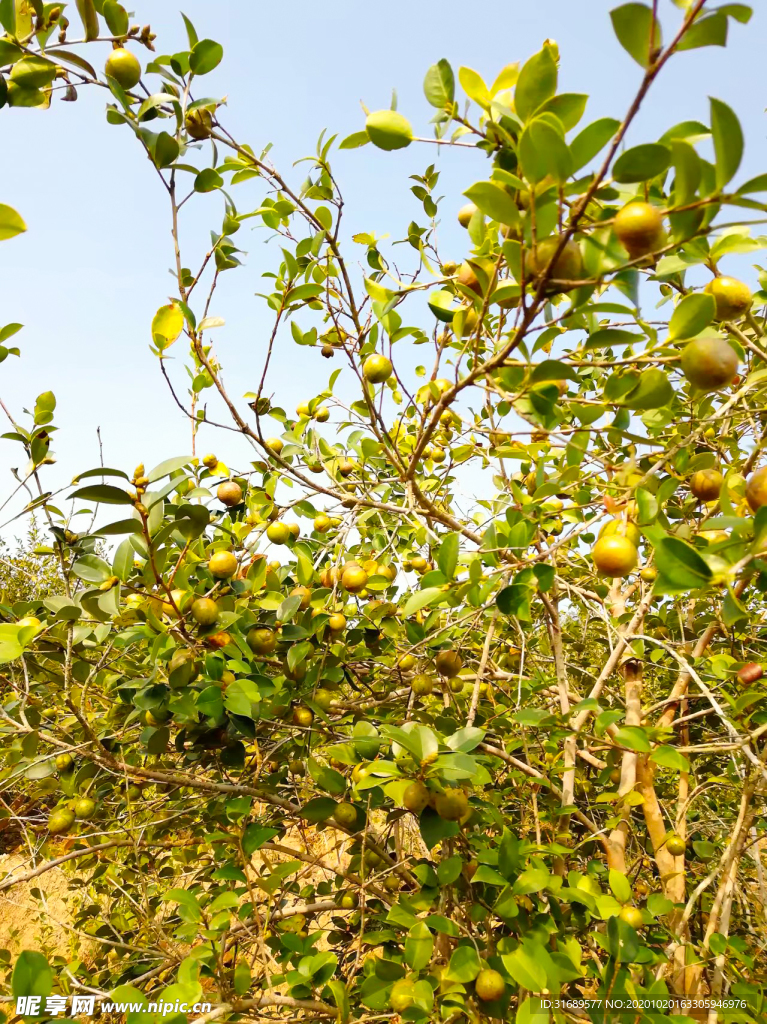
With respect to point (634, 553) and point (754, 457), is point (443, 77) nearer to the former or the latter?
point (634, 553)

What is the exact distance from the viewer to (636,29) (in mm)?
611

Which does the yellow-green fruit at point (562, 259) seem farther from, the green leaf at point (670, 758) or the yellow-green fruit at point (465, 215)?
the green leaf at point (670, 758)

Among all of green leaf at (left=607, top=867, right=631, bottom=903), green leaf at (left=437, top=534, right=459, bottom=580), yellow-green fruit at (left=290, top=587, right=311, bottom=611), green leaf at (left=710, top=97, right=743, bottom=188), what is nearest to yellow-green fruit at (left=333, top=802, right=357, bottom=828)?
yellow-green fruit at (left=290, top=587, right=311, bottom=611)

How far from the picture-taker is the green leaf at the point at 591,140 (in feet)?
2.35

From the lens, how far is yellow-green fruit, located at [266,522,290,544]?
1643 mm

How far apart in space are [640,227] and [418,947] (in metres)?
1.41

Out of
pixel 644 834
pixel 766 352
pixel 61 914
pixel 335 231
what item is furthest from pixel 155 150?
pixel 61 914

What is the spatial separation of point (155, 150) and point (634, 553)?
4.36 feet

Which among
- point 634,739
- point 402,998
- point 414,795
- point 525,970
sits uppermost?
point 634,739

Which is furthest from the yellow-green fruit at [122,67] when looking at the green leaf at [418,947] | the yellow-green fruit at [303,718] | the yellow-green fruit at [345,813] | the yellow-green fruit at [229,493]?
the green leaf at [418,947]

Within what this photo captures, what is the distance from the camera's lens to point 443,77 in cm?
104

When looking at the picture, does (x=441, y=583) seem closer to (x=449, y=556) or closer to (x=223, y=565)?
(x=449, y=556)

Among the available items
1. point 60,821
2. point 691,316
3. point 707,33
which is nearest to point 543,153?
point 707,33

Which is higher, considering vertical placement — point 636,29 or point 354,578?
point 636,29
